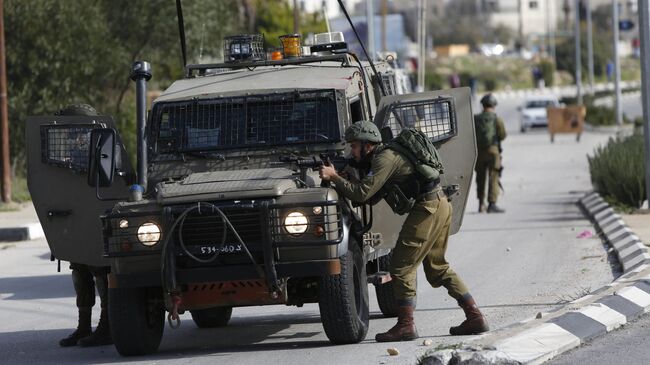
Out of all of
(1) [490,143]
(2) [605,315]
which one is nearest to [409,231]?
(2) [605,315]

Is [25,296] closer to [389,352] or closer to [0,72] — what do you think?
[389,352]

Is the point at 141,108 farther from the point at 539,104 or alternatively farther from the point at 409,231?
the point at 539,104

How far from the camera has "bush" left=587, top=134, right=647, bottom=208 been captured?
20.4 metres

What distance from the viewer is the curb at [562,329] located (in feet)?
26.9

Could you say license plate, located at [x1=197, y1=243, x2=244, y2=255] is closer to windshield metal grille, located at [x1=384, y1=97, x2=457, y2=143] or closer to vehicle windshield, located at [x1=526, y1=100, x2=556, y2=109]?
windshield metal grille, located at [x1=384, y1=97, x2=457, y2=143]

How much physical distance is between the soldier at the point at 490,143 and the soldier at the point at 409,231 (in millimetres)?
11404

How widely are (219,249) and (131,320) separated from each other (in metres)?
0.91

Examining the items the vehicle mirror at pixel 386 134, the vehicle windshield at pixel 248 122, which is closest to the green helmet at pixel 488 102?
the vehicle windshield at pixel 248 122

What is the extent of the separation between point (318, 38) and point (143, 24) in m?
18.8

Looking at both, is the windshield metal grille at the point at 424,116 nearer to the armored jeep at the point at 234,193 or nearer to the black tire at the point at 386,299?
the armored jeep at the point at 234,193

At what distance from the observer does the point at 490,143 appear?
21.5 meters

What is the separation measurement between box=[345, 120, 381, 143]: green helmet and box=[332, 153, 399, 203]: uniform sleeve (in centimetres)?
16

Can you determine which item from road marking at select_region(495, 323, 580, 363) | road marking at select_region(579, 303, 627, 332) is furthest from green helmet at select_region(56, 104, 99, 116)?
road marking at select_region(579, 303, 627, 332)

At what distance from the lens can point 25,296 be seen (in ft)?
46.7
